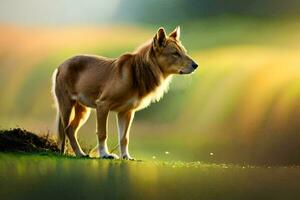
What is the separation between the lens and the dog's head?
7566 mm

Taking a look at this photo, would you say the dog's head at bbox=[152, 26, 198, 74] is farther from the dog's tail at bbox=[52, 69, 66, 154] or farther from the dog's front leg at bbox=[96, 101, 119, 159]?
the dog's tail at bbox=[52, 69, 66, 154]

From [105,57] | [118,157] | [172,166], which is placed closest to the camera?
[172,166]

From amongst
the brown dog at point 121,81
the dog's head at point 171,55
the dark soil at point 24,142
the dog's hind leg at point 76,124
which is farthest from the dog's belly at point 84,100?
the dog's head at point 171,55

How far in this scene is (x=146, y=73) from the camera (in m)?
7.70

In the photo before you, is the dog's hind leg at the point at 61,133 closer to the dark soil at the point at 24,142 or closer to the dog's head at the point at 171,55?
the dark soil at the point at 24,142

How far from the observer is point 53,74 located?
27.7ft

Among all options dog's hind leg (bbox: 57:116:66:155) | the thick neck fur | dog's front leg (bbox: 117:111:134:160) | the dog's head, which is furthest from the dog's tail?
the dog's head

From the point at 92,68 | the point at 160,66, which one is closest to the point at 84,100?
the point at 92,68

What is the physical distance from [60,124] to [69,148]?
0.97ft

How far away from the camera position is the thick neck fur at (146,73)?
769cm

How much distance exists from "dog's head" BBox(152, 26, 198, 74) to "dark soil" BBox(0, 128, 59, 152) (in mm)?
1719

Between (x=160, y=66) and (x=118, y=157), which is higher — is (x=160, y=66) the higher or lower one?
the higher one

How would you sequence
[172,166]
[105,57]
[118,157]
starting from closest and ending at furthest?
[172,166]
[118,157]
[105,57]

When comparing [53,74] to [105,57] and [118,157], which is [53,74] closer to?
[105,57]
